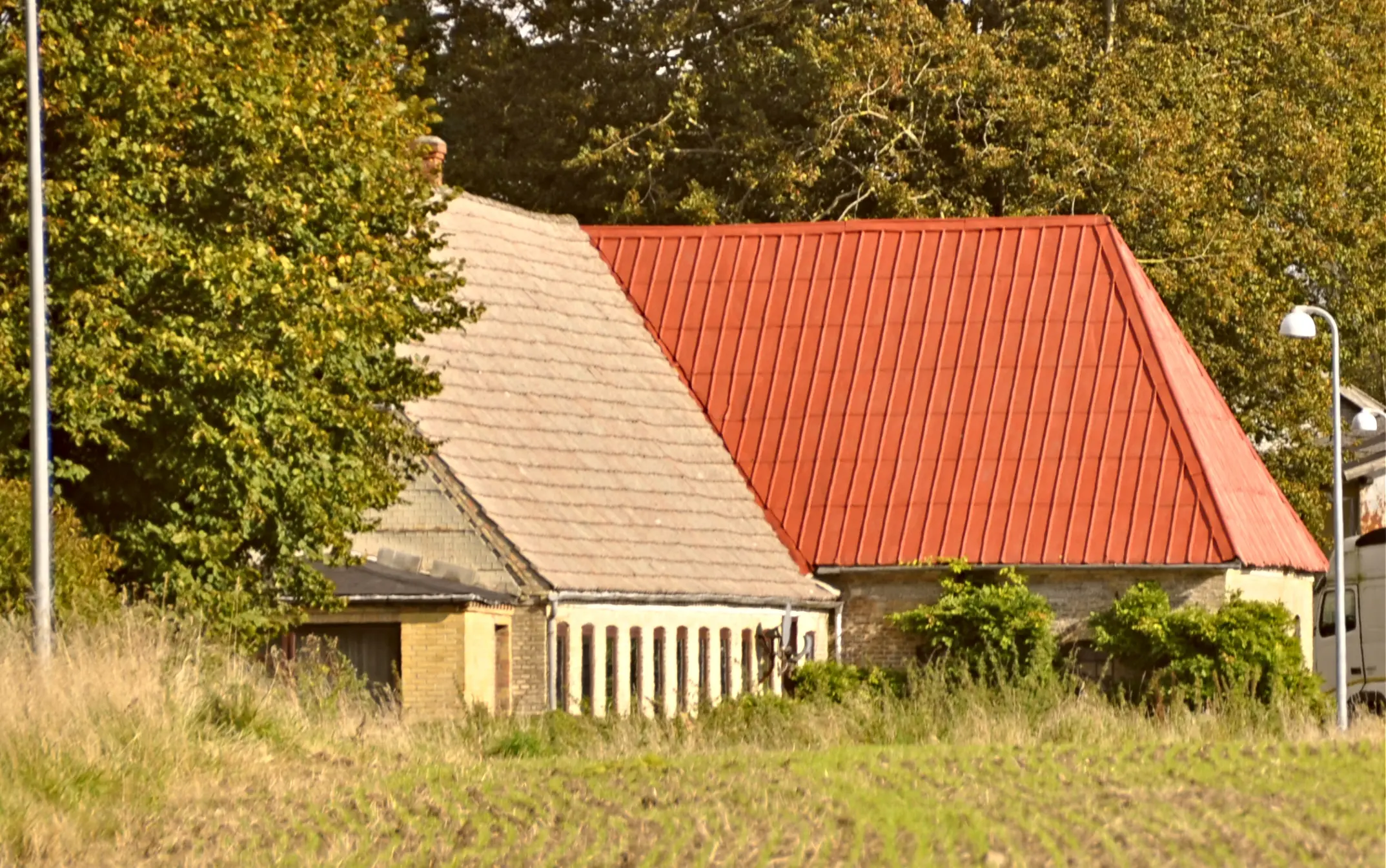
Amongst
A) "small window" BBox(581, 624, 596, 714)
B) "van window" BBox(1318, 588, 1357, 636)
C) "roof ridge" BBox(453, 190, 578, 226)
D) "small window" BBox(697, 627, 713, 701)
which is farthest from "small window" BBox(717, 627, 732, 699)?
"van window" BBox(1318, 588, 1357, 636)

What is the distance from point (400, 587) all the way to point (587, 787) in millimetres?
11813

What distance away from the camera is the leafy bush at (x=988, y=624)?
117 feet

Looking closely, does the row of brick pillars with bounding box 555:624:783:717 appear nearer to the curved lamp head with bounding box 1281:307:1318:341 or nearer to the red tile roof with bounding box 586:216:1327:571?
the red tile roof with bounding box 586:216:1327:571

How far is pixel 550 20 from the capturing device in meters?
56.6

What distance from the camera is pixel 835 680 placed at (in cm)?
3509

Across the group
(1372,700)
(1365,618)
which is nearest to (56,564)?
(1372,700)

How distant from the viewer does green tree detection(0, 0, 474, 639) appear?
24.4 metres

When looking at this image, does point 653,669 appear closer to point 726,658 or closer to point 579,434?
point 726,658

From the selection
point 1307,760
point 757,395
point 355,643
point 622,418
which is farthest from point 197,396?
point 757,395

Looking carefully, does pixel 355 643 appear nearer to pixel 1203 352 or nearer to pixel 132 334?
pixel 132 334

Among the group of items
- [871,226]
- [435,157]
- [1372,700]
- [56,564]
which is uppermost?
[435,157]

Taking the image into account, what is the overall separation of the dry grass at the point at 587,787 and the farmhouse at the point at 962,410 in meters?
12.5

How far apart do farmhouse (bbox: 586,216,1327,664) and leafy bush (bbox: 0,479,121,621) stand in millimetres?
15895

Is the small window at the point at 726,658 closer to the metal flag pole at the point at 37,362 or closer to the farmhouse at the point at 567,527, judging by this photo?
the farmhouse at the point at 567,527
